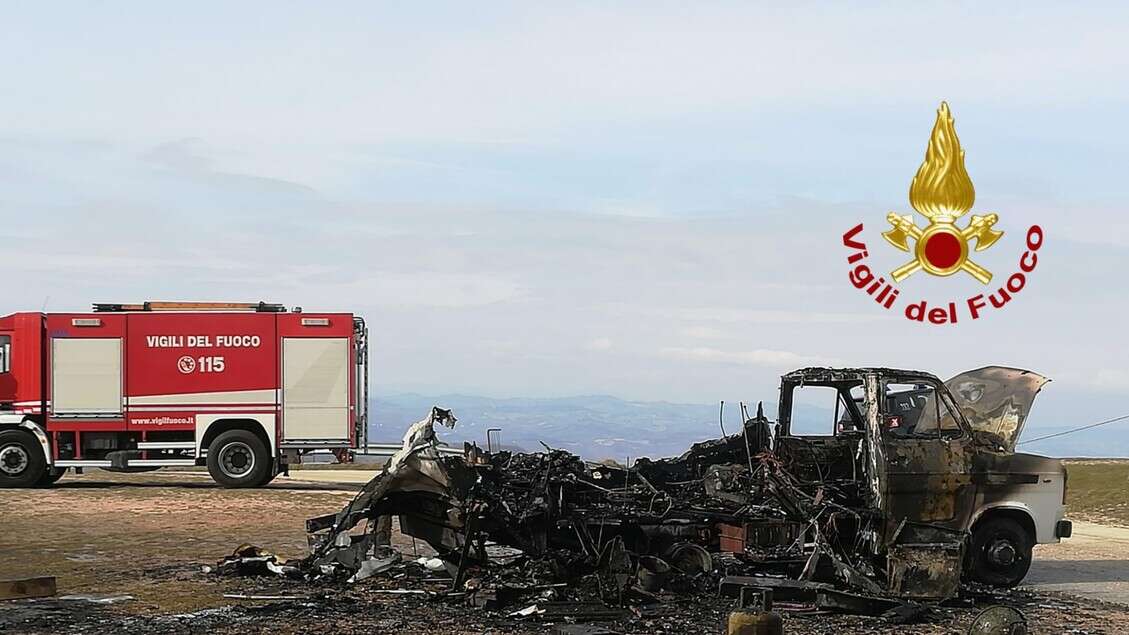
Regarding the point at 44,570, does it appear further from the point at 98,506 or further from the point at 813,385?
the point at 813,385

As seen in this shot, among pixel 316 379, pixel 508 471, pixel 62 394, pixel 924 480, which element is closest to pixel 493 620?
pixel 508 471

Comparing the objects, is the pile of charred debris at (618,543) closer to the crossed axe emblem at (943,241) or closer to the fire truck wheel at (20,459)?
the crossed axe emblem at (943,241)

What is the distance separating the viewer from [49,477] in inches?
911

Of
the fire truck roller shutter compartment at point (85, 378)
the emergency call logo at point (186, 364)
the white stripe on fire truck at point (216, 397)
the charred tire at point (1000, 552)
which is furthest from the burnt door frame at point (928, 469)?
the fire truck roller shutter compartment at point (85, 378)

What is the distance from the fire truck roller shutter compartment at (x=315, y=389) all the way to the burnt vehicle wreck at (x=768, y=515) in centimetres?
1037

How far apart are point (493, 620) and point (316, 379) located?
13.4 meters

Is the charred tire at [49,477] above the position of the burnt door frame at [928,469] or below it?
below

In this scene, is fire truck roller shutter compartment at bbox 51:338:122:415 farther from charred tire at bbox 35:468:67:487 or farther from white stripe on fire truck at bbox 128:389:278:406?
charred tire at bbox 35:468:67:487

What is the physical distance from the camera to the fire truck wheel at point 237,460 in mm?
22812

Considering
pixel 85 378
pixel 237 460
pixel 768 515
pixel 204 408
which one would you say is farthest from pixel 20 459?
pixel 768 515

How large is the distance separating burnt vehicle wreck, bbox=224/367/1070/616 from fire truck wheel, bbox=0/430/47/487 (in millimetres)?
12310

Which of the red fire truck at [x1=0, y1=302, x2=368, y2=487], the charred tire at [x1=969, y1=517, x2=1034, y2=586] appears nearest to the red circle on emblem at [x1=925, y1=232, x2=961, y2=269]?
the charred tire at [x1=969, y1=517, x2=1034, y2=586]

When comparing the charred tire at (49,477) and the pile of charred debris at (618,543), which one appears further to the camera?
the charred tire at (49,477)

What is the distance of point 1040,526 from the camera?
12891 millimetres
